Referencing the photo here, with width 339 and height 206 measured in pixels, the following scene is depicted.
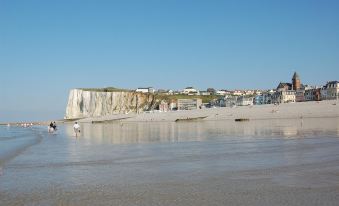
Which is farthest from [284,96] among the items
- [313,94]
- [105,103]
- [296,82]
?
[105,103]

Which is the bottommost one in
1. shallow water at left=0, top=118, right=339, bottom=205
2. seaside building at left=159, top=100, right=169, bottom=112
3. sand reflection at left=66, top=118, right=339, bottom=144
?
shallow water at left=0, top=118, right=339, bottom=205

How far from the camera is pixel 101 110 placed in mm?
155375

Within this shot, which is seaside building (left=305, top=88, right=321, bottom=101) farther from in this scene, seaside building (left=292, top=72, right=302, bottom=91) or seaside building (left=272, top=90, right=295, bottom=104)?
seaside building (left=292, top=72, right=302, bottom=91)

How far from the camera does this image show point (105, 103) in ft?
513

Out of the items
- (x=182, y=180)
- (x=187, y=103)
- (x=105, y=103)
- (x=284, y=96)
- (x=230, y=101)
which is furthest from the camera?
(x=105, y=103)

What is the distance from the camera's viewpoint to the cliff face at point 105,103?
508ft

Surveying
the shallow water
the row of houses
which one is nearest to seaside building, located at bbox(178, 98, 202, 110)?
the row of houses

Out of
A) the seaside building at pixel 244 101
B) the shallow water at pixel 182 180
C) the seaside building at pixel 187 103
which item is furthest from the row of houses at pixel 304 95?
the shallow water at pixel 182 180

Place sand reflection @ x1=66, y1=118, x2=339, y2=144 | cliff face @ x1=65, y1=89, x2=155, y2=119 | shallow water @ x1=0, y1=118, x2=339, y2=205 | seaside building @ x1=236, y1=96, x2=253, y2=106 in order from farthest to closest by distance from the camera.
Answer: cliff face @ x1=65, y1=89, x2=155, y2=119, seaside building @ x1=236, y1=96, x2=253, y2=106, sand reflection @ x1=66, y1=118, x2=339, y2=144, shallow water @ x1=0, y1=118, x2=339, y2=205

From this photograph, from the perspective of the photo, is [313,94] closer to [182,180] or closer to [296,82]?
[296,82]

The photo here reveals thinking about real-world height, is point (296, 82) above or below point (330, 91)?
above

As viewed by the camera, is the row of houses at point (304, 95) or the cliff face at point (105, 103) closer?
the row of houses at point (304, 95)

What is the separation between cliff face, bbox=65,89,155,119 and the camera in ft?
508

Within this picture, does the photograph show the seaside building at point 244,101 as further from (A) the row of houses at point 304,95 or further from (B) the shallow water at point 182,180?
(B) the shallow water at point 182,180
